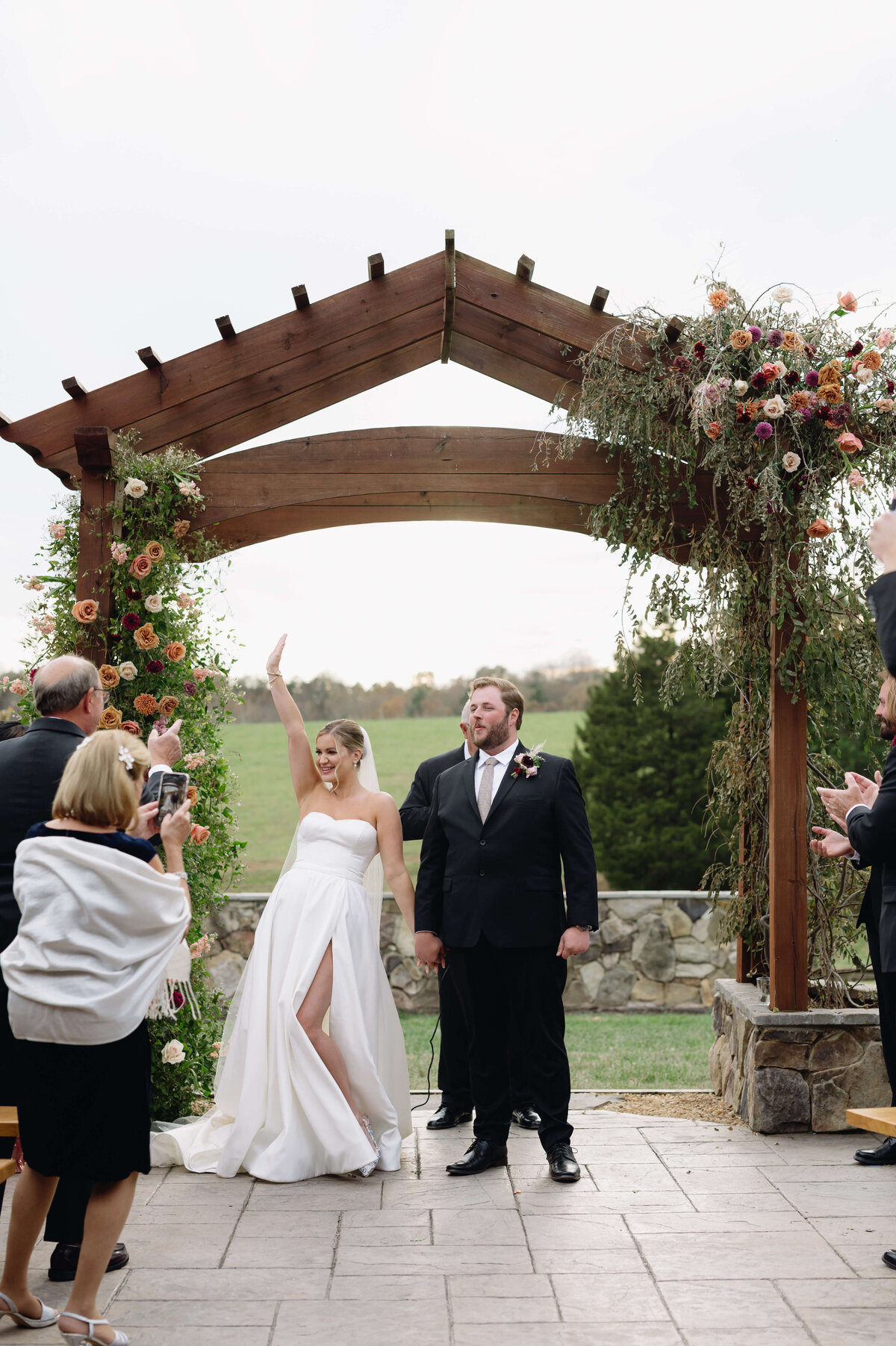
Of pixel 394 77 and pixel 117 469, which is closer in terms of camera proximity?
pixel 117 469

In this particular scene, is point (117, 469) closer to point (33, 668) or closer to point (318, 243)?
point (33, 668)

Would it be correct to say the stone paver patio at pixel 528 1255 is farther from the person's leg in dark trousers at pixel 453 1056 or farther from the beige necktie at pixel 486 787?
the beige necktie at pixel 486 787

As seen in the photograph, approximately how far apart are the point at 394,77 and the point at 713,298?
8.67 meters

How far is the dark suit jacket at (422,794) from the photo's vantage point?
216 inches

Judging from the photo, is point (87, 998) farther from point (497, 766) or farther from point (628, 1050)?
point (628, 1050)

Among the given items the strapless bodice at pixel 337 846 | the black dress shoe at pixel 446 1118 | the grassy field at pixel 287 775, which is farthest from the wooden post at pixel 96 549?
the grassy field at pixel 287 775

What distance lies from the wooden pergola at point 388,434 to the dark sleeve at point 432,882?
151 cm

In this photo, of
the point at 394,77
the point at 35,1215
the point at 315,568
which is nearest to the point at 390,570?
the point at 315,568

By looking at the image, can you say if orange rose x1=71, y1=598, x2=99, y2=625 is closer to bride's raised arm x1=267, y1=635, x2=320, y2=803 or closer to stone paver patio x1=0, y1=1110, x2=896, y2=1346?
bride's raised arm x1=267, y1=635, x2=320, y2=803

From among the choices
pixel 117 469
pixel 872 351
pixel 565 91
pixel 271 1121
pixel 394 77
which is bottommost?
pixel 271 1121

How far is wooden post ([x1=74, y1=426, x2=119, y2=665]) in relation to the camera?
4.88 m

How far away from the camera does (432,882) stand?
4.60m

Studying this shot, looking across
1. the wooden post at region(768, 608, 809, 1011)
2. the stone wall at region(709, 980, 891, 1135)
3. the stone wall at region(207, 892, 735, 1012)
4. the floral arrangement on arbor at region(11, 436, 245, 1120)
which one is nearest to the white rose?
the floral arrangement on arbor at region(11, 436, 245, 1120)

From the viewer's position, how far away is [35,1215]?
2816 millimetres
